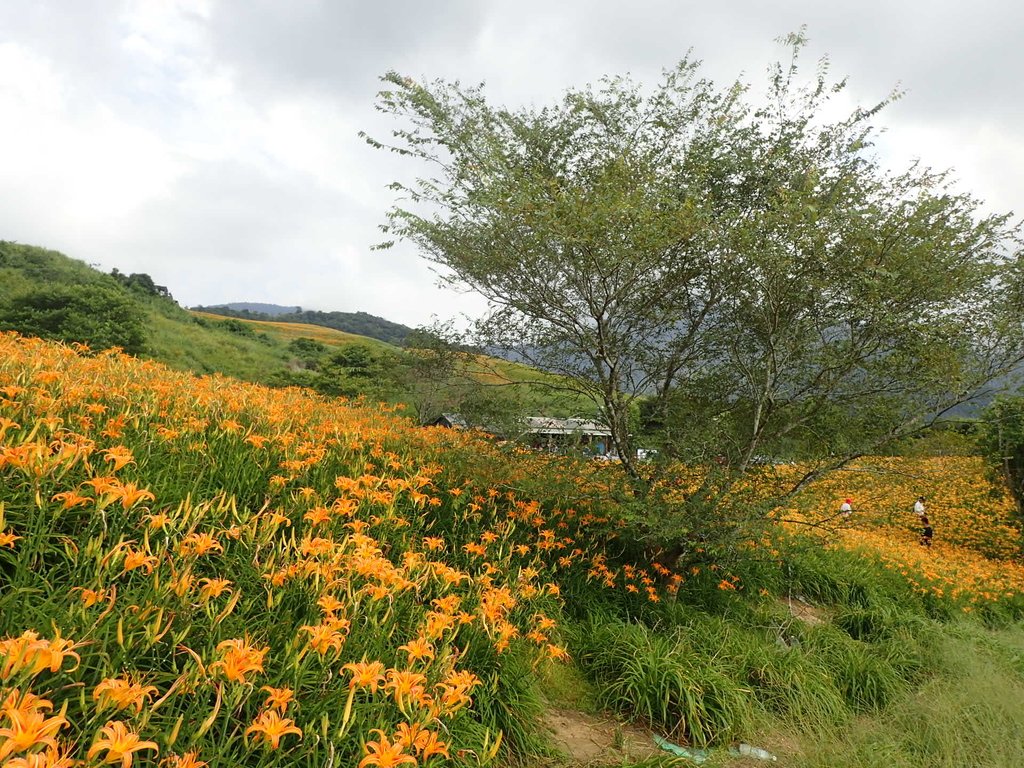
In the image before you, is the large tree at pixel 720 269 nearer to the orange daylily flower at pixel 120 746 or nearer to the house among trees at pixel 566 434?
the house among trees at pixel 566 434

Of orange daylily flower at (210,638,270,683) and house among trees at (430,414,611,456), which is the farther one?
house among trees at (430,414,611,456)

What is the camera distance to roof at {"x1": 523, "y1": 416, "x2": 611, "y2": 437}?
516 centimetres

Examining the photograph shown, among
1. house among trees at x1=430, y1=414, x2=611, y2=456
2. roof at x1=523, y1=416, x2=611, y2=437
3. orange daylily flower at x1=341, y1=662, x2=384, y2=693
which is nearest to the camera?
orange daylily flower at x1=341, y1=662, x2=384, y2=693

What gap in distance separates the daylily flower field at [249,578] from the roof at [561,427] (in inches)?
15.9

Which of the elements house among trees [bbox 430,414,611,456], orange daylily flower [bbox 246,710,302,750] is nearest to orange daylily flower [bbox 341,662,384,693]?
orange daylily flower [bbox 246,710,302,750]

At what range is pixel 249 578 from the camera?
225cm

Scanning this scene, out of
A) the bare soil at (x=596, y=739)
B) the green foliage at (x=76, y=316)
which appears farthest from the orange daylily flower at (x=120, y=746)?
the green foliage at (x=76, y=316)

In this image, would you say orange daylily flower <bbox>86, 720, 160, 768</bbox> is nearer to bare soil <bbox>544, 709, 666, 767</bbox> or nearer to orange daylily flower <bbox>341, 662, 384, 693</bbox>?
orange daylily flower <bbox>341, 662, 384, 693</bbox>

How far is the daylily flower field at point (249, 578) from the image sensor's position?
4.67 feet

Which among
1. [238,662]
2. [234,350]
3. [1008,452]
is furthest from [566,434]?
[234,350]

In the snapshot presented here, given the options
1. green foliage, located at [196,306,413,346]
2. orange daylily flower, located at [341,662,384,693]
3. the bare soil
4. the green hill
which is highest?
green foliage, located at [196,306,413,346]

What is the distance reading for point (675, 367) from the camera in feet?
17.8

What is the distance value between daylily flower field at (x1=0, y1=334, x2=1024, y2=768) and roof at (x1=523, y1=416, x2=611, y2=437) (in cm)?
40

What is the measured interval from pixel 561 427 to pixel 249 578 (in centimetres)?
351
